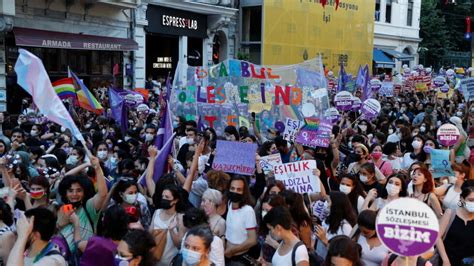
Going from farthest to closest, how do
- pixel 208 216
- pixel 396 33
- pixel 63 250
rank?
pixel 396 33 < pixel 208 216 < pixel 63 250

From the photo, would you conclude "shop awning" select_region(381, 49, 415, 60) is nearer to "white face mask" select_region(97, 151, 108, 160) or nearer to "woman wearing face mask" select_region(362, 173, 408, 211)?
"white face mask" select_region(97, 151, 108, 160)

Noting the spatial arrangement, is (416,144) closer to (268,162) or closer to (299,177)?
(268,162)

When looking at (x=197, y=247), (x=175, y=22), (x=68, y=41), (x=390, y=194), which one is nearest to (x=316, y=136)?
(x=390, y=194)

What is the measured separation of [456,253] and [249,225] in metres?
1.78

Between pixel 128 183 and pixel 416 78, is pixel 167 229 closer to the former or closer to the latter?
pixel 128 183

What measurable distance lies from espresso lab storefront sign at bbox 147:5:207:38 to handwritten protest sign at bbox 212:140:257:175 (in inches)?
607

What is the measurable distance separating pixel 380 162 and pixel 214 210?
307 cm

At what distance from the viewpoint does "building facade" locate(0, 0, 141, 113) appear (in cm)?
1612

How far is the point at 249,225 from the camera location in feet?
15.9

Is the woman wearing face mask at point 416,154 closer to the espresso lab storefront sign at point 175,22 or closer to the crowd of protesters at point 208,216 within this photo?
the crowd of protesters at point 208,216

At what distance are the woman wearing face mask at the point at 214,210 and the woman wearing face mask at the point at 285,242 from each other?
0.79 m

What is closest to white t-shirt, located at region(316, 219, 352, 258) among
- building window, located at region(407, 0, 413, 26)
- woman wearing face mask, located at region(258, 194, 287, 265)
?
woman wearing face mask, located at region(258, 194, 287, 265)

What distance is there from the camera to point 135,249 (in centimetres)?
363

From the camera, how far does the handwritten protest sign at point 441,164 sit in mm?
6480
